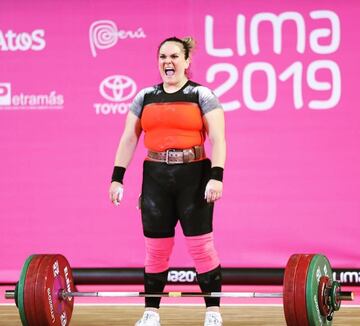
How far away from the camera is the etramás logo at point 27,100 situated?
6184 millimetres

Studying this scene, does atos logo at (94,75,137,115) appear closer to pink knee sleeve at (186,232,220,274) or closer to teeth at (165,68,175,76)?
teeth at (165,68,175,76)

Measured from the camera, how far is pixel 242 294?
13.4 feet

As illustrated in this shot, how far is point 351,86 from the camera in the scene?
6004 millimetres

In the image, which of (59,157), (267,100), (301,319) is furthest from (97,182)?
(301,319)

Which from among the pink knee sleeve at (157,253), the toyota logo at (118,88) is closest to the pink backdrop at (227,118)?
the toyota logo at (118,88)

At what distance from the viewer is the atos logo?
20.2ft

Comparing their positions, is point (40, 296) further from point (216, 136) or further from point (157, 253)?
point (216, 136)

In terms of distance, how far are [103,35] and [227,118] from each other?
1000 mm

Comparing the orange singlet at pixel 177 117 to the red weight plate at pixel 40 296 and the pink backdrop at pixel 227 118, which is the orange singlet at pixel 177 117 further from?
the pink backdrop at pixel 227 118

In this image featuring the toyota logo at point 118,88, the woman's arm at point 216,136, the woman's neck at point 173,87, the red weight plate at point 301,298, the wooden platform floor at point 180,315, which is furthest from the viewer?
the toyota logo at point 118,88

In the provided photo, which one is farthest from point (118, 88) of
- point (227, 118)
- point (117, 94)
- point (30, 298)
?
point (30, 298)

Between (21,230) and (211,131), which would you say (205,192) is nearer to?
(211,131)

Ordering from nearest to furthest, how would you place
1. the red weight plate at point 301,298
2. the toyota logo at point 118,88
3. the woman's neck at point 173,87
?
1. the red weight plate at point 301,298
2. the woman's neck at point 173,87
3. the toyota logo at point 118,88

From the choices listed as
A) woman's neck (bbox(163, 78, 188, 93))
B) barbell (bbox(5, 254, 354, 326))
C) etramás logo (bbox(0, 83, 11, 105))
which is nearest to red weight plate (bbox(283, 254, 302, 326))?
barbell (bbox(5, 254, 354, 326))
